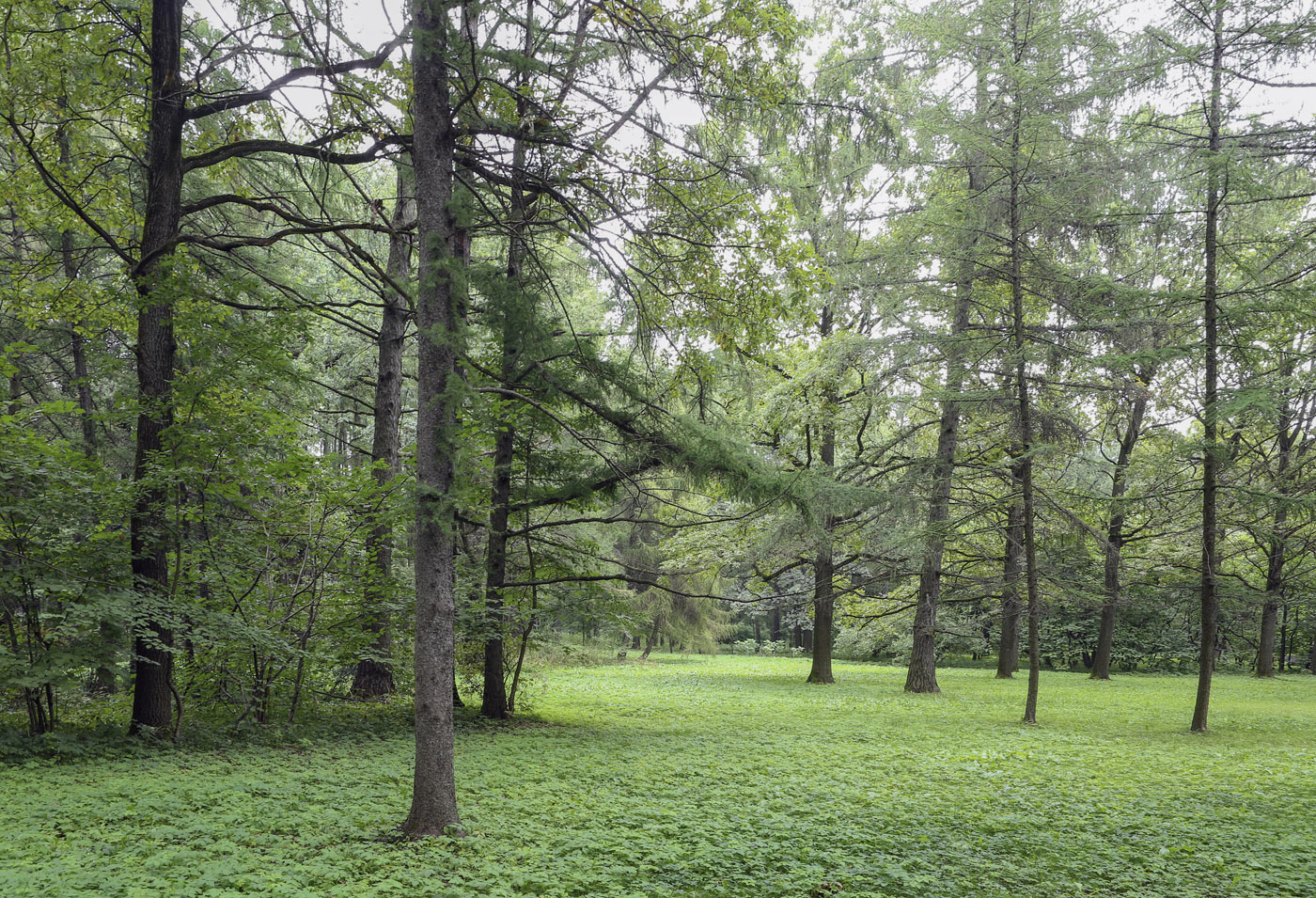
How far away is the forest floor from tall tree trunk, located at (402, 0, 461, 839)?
478 millimetres

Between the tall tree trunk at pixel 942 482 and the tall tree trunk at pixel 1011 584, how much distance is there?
1.13 m

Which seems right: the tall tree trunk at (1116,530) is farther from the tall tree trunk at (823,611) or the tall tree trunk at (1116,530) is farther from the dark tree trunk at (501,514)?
the dark tree trunk at (501,514)

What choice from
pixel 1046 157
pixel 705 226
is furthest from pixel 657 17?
pixel 1046 157

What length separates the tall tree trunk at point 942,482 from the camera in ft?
38.7

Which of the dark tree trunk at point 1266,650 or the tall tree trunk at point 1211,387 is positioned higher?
the tall tree trunk at point 1211,387

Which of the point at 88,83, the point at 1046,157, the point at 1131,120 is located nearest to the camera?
the point at 88,83

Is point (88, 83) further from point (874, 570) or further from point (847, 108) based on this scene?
point (874, 570)

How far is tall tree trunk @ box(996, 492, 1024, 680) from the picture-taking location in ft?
37.6

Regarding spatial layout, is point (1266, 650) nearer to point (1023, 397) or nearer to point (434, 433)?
point (1023, 397)

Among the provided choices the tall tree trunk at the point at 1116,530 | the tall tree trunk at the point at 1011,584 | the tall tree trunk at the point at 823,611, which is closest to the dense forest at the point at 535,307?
the tall tree trunk at the point at 1011,584

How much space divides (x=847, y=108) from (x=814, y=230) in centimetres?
1098

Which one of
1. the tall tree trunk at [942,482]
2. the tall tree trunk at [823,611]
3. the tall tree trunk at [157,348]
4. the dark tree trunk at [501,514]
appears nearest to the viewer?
the tall tree trunk at [157,348]

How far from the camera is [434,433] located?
4734mm

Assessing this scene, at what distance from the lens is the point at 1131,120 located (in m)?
9.34
